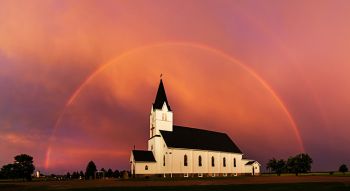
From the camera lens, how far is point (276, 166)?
118 m

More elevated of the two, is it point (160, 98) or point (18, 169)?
point (160, 98)

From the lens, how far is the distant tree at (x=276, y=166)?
113938 millimetres

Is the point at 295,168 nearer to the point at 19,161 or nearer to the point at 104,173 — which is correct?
the point at 104,173

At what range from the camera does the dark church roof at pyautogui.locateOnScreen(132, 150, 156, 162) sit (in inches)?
3080

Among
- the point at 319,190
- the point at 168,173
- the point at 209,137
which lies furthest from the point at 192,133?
the point at 319,190

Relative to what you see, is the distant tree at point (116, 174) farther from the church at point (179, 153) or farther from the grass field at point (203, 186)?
the grass field at point (203, 186)

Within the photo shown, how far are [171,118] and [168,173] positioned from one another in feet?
44.4

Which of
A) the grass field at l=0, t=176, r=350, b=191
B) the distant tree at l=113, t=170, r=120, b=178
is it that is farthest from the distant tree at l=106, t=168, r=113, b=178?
the grass field at l=0, t=176, r=350, b=191

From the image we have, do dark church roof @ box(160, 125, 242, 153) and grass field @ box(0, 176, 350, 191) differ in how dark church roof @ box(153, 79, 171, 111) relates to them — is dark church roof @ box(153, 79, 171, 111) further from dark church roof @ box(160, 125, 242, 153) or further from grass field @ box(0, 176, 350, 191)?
grass field @ box(0, 176, 350, 191)

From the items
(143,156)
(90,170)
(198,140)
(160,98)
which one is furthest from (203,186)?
A: (198,140)

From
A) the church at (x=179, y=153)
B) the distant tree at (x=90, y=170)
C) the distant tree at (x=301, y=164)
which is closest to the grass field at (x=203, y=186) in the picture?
the church at (x=179, y=153)

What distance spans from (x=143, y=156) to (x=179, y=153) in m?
8.50

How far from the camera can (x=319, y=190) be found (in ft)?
105

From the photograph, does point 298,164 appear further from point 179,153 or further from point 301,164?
point 179,153
